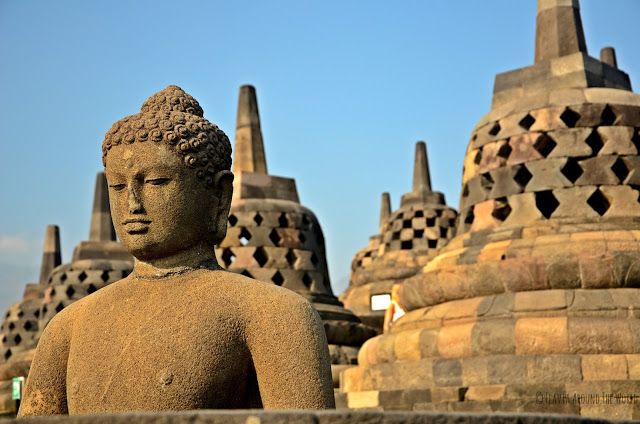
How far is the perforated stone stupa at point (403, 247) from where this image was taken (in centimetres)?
2038

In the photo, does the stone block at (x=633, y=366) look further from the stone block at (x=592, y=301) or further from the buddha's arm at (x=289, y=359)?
the buddha's arm at (x=289, y=359)

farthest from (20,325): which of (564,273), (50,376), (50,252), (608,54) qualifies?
(50,376)

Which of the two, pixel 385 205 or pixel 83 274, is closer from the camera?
pixel 83 274

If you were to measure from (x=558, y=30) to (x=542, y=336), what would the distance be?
3774 millimetres

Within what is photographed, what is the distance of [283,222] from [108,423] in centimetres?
1172

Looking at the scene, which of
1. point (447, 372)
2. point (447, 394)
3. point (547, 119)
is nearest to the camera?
point (447, 394)

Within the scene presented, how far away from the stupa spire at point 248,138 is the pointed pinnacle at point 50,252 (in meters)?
10.7

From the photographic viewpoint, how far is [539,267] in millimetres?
8703

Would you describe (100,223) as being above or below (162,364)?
above

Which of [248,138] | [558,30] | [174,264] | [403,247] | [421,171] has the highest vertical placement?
[421,171]

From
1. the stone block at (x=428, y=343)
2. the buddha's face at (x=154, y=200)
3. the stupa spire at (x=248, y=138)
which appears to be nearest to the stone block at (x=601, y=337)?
the stone block at (x=428, y=343)

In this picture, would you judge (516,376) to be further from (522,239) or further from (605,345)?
(522,239)

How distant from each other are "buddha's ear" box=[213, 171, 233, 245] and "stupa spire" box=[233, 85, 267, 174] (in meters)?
10.8

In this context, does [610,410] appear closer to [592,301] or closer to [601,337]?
[601,337]
